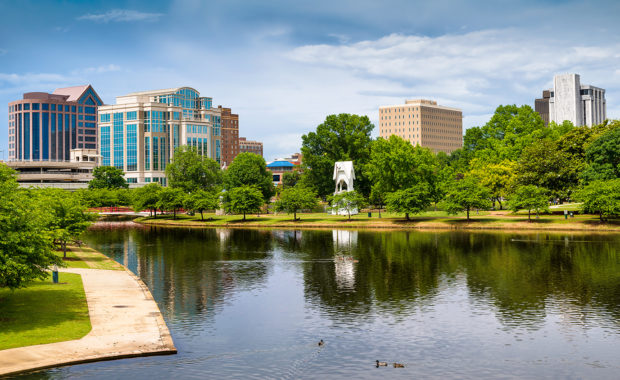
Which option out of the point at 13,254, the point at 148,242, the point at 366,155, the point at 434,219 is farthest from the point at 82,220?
the point at 366,155

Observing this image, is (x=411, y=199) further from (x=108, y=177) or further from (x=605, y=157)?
(x=108, y=177)

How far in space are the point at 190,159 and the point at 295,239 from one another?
7914 centimetres

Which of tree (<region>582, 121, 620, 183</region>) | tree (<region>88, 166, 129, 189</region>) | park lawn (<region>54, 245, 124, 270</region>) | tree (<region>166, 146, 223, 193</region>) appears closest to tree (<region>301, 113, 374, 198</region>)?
tree (<region>166, 146, 223, 193</region>)

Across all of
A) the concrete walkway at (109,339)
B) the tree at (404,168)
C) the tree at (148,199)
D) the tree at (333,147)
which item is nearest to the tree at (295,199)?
the tree at (404,168)

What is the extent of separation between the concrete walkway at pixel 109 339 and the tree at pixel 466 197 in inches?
2874

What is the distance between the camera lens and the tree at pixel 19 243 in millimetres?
27312

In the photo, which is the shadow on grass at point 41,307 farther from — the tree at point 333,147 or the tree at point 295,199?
the tree at point 333,147

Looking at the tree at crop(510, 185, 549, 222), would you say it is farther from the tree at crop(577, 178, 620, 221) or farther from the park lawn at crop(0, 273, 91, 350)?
the park lawn at crop(0, 273, 91, 350)

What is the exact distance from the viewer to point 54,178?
647 feet

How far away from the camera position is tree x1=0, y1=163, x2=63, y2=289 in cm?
2731

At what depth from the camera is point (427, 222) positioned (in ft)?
332

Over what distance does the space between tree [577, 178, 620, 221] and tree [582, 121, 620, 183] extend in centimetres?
236

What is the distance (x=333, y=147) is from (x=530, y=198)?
56274 mm

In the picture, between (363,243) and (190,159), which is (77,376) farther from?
(190,159)
